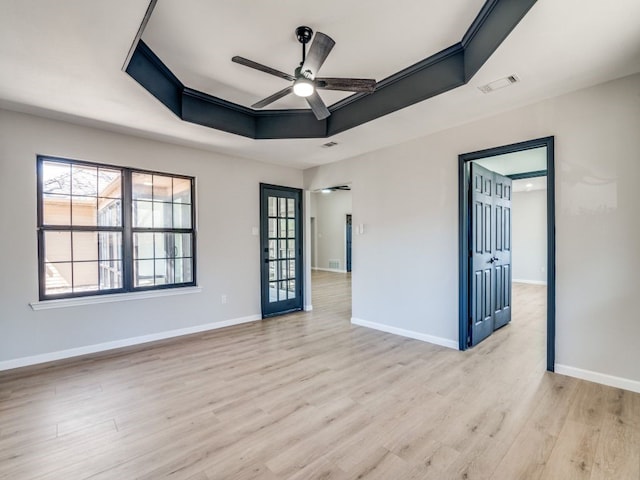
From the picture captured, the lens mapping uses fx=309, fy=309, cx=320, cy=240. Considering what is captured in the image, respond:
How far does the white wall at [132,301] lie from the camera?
3143mm

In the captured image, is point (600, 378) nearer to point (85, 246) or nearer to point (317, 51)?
point (317, 51)

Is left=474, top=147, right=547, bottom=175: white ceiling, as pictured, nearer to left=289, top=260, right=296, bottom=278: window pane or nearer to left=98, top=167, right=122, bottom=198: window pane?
left=289, top=260, right=296, bottom=278: window pane

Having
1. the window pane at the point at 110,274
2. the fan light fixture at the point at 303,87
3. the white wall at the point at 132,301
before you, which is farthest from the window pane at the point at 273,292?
the fan light fixture at the point at 303,87

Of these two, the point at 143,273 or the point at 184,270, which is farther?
the point at 184,270

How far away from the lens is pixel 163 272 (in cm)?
421

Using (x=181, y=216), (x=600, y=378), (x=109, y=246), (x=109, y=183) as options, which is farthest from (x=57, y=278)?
(x=600, y=378)

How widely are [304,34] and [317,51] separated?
33cm

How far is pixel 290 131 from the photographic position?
3863mm

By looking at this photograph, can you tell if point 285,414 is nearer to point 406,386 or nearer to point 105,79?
point 406,386

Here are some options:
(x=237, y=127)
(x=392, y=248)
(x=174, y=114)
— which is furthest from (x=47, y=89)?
(x=392, y=248)

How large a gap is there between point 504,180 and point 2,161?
6007mm

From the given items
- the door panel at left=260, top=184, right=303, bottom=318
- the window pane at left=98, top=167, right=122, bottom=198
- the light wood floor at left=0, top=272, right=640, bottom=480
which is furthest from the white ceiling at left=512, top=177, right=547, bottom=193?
the window pane at left=98, top=167, right=122, bottom=198

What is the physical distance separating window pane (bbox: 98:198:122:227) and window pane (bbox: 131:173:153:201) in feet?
0.75

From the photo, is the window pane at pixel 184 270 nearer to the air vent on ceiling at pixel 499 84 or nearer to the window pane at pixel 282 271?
the window pane at pixel 282 271
